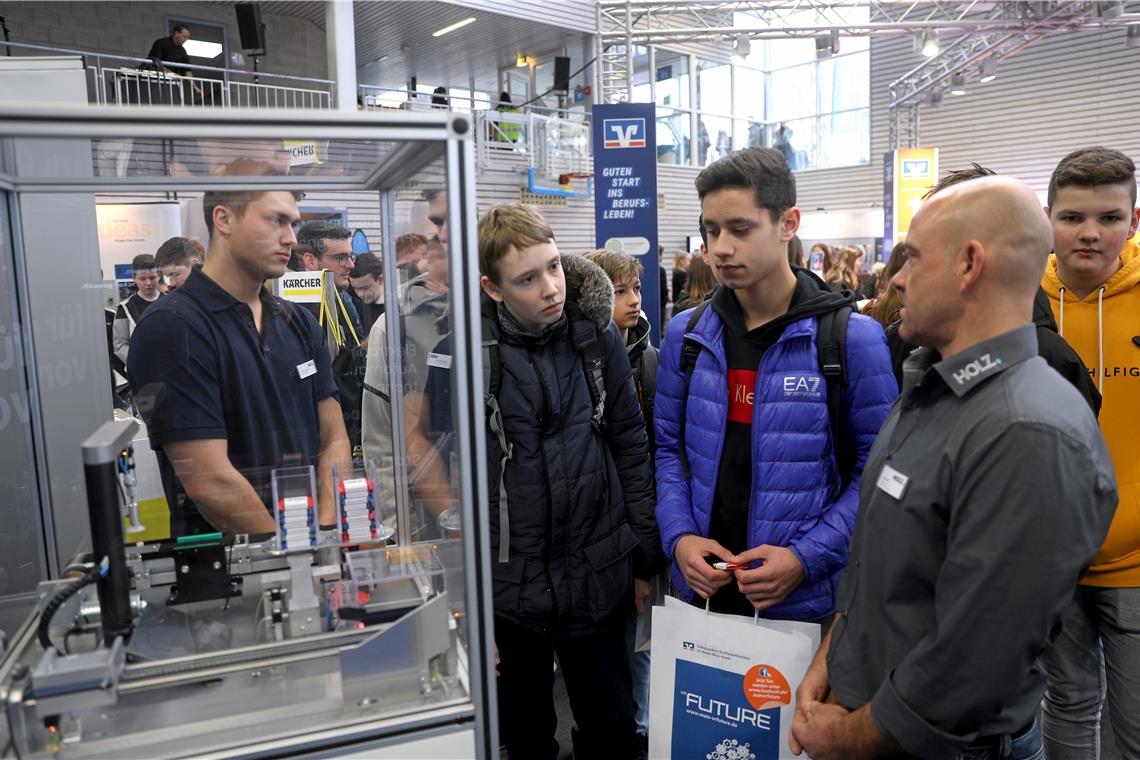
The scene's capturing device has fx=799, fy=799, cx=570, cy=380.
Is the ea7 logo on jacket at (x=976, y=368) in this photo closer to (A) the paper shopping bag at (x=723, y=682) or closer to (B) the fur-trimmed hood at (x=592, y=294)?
(A) the paper shopping bag at (x=723, y=682)

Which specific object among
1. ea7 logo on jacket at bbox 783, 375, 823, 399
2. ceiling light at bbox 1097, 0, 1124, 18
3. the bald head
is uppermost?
ceiling light at bbox 1097, 0, 1124, 18

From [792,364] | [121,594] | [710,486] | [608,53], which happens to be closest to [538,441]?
[710,486]

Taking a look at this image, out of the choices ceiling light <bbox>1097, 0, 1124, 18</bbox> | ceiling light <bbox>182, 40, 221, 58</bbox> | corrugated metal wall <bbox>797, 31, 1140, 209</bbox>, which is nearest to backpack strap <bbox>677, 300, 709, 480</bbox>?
ceiling light <bbox>1097, 0, 1124, 18</bbox>

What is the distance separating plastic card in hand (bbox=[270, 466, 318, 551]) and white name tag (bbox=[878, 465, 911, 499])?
41.0 inches

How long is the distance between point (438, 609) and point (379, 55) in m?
15.8

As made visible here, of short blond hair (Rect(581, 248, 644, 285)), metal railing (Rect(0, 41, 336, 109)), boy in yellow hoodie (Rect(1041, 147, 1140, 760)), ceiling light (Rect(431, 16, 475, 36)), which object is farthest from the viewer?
ceiling light (Rect(431, 16, 475, 36))

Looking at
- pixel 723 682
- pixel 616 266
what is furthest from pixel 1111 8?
pixel 723 682

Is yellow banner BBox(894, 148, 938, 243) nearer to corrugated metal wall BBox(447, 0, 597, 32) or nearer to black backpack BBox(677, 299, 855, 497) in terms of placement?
corrugated metal wall BBox(447, 0, 597, 32)

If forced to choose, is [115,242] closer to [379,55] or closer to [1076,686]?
[1076,686]

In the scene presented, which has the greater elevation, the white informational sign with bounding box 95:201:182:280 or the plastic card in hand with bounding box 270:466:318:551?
the white informational sign with bounding box 95:201:182:280

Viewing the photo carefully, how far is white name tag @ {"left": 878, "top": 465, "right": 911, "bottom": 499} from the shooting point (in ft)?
4.34

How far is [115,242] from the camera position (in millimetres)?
2014

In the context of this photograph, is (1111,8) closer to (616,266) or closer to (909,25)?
(909,25)

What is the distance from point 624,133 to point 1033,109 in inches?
448
